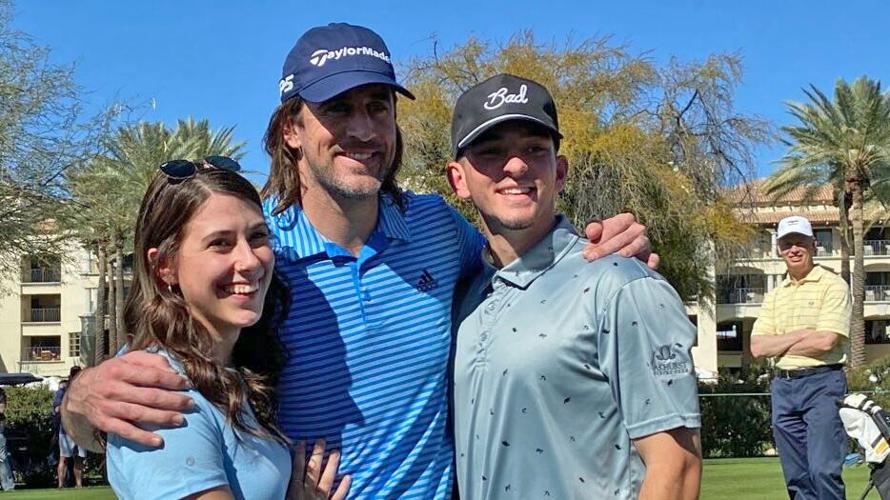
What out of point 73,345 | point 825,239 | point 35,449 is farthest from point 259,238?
point 73,345

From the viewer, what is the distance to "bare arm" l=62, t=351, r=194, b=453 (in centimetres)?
288

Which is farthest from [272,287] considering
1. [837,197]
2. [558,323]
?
[837,197]

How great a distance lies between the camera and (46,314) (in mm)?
74375

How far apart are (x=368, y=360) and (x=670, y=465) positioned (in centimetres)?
104

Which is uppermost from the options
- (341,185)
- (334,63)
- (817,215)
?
(817,215)

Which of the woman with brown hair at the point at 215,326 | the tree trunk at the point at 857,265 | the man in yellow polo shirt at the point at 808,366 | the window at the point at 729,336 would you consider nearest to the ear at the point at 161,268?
the woman with brown hair at the point at 215,326

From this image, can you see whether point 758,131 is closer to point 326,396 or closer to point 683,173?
point 683,173

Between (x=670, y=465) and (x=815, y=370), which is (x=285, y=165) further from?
(x=815, y=370)

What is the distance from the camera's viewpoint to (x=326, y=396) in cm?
367

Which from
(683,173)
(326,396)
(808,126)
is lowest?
(326,396)

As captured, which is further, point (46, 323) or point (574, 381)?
point (46, 323)

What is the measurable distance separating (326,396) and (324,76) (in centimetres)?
100

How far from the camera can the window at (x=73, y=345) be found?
73250 millimetres

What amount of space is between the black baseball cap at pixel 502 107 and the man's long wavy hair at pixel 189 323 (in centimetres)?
69
